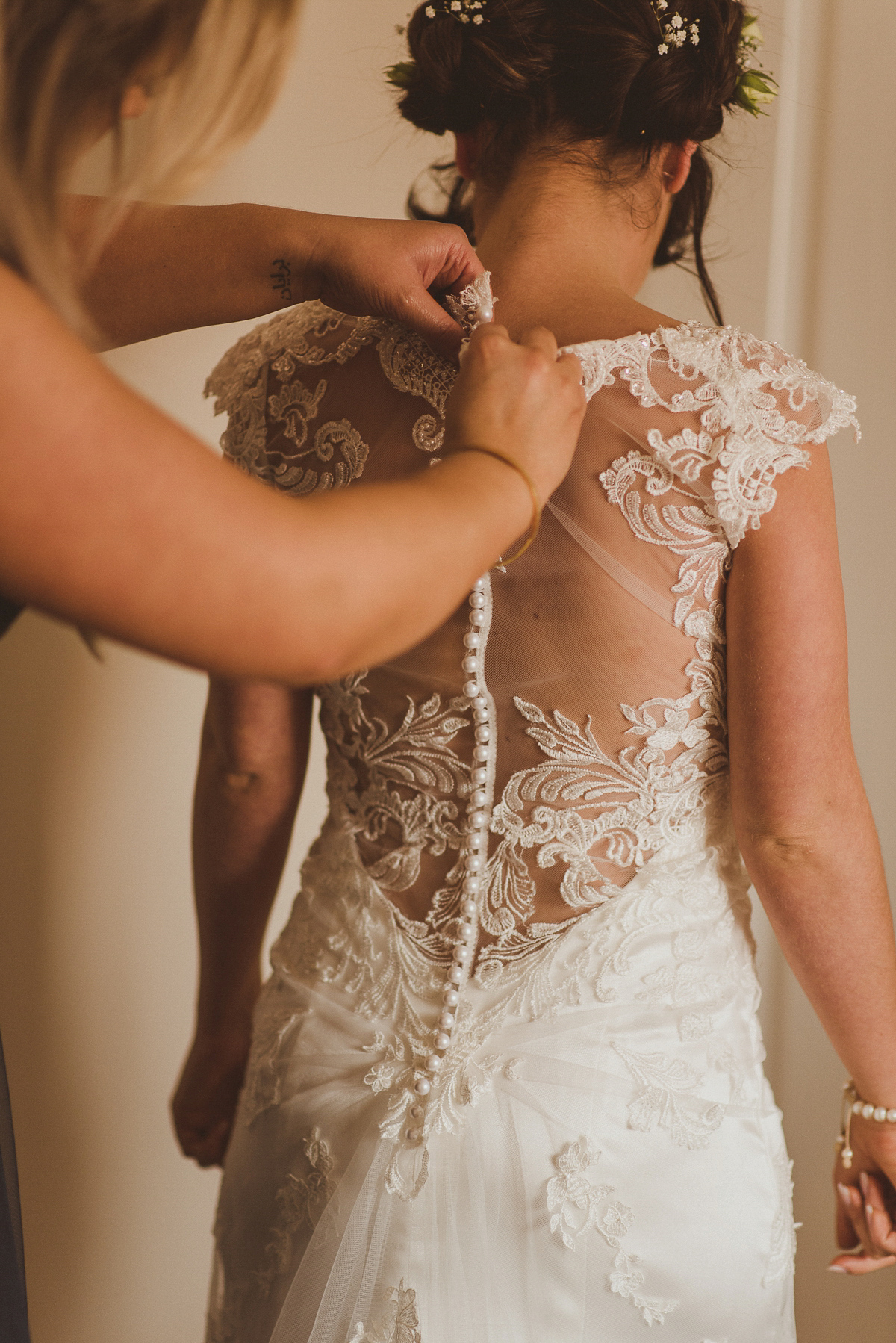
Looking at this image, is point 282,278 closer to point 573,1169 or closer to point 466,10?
point 466,10

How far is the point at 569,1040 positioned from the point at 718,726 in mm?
310

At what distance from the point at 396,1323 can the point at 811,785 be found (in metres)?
0.57

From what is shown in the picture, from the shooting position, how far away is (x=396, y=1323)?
852mm

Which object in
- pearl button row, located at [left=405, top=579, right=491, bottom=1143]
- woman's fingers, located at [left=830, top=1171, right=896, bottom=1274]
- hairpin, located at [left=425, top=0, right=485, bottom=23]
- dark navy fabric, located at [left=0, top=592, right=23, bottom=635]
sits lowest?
woman's fingers, located at [left=830, top=1171, right=896, bottom=1274]

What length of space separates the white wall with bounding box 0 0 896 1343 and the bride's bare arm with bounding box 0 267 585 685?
125cm

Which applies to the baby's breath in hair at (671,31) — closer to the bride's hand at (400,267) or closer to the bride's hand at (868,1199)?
the bride's hand at (400,267)

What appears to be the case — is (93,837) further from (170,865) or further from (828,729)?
(828,729)

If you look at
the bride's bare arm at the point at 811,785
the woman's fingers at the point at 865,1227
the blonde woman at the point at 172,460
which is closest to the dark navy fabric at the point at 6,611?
the blonde woman at the point at 172,460

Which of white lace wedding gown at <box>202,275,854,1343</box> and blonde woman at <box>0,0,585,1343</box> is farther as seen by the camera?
white lace wedding gown at <box>202,275,854,1343</box>

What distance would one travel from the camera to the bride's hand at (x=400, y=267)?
0.90 meters

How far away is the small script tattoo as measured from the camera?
97 centimetres

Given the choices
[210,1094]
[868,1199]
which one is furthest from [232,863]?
[868,1199]

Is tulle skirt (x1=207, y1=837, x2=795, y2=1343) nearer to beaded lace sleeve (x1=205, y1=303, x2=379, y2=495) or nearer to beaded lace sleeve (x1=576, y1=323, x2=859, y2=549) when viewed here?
beaded lace sleeve (x1=576, y1=323, x2=859, y2=549)

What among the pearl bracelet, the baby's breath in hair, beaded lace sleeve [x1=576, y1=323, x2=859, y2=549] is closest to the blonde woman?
beaded lace sleeve [x1=576, y1=323, x2=859, y2=549]
